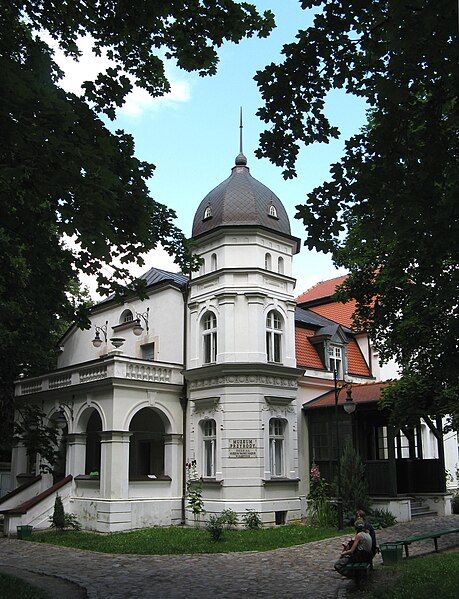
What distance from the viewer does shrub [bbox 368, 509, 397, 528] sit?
18.9m

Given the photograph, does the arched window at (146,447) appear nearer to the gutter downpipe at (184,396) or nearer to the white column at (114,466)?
the gutter downpipe at (184,396)

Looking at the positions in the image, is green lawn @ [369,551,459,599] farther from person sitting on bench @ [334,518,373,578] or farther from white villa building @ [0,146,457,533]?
white villa building @ [0,146,457,533]

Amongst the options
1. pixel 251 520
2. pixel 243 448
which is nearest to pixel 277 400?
pixel 243 448

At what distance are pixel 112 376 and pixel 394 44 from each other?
637 inches

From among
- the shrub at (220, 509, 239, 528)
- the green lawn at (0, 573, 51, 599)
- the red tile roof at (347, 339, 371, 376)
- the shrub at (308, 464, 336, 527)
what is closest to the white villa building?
the shrub at (220, 509, 239, 528)

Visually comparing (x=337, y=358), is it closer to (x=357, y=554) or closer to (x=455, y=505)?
(x=455, y=505)

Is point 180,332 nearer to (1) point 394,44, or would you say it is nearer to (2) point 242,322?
(2) point 242,322

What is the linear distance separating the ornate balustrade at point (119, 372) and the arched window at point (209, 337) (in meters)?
1.18

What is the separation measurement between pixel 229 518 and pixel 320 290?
60.9ft

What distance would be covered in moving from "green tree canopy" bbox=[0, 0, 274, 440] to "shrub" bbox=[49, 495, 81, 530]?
9746 mm

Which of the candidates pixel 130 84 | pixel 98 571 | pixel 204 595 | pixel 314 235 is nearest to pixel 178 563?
pixel 98 571

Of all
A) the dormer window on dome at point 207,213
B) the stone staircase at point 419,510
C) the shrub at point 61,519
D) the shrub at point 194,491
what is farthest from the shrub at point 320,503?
the dormer window on dome at point 207,213

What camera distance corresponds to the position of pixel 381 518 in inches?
763

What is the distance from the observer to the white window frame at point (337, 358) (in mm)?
25828
